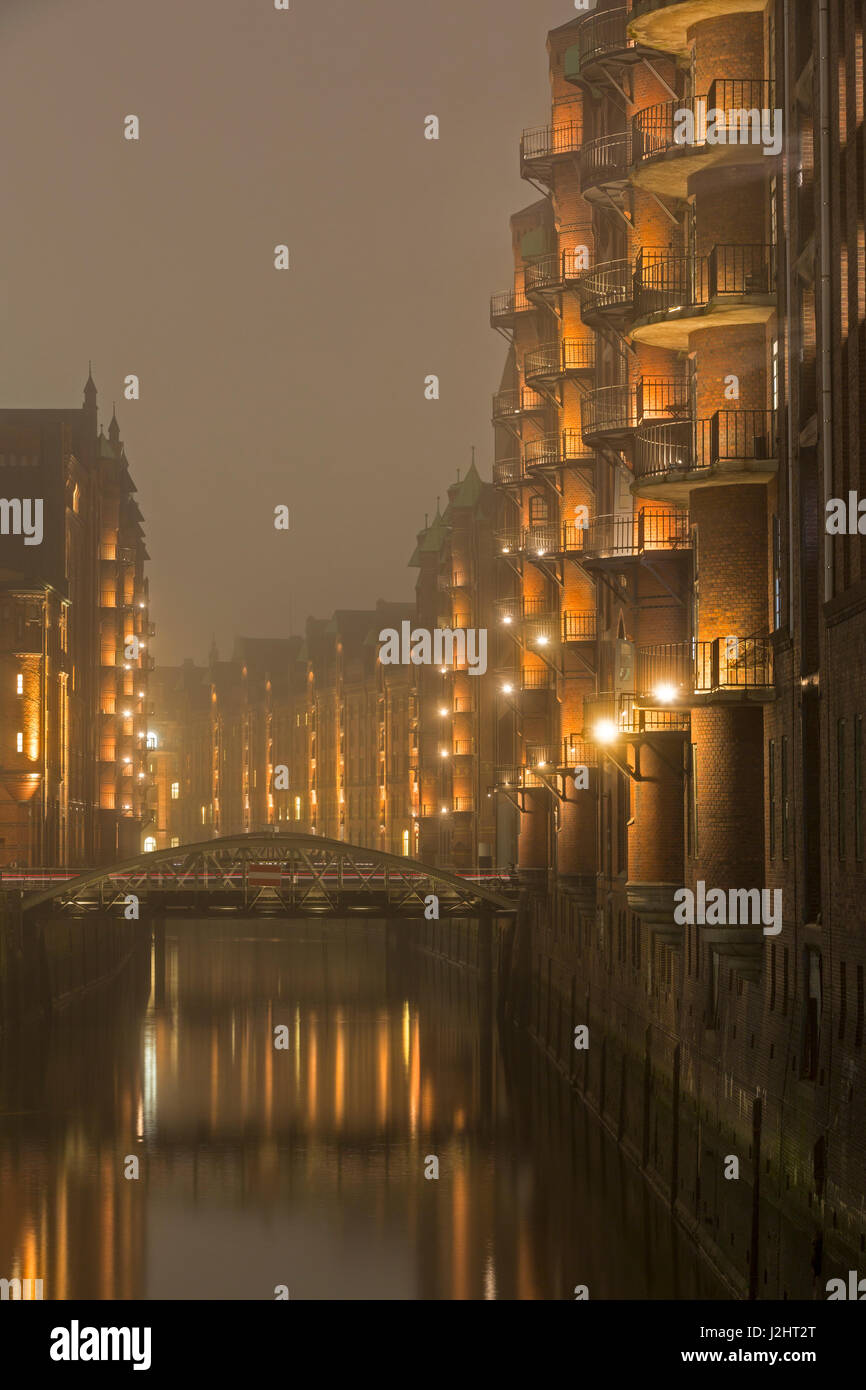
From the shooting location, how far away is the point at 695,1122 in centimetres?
3061

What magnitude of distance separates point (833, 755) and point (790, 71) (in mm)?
9348

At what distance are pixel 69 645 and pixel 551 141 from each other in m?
36.6

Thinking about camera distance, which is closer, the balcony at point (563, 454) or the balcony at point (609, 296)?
the balcony at point (609, 296)

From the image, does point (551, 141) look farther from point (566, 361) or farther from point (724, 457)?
point (724, 457)

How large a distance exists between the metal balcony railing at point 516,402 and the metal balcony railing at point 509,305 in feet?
7.35

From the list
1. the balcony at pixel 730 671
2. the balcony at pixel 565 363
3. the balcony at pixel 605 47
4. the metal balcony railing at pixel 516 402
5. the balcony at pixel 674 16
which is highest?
the balcony at pixel 605 47

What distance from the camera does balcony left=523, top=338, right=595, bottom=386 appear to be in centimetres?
5234

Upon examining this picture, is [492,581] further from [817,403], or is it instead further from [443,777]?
[817,403]

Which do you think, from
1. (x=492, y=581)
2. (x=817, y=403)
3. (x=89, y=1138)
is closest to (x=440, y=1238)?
(x=89, y=1138)

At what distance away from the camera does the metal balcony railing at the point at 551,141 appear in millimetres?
53625

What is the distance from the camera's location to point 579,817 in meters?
50.5

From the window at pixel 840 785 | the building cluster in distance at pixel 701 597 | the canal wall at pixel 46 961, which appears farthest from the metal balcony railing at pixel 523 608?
the window at pixel 840 785

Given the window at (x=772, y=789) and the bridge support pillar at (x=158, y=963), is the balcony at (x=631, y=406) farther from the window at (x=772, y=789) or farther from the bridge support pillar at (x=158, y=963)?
the bridge support pillar at (x=158, y=963)

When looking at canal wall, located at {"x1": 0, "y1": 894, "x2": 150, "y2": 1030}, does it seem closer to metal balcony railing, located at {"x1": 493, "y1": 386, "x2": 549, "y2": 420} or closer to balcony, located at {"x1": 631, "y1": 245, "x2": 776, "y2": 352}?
metal balcony railing, located at {"x1": 493, "y1": 386, "x2": 549, "y2": 420}
